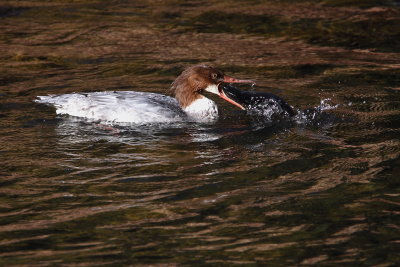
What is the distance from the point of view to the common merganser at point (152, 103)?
29.8ft

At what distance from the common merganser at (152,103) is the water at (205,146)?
186mm

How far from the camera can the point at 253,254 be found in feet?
19.1

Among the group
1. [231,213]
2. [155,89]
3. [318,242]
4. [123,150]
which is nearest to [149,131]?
[123,150]

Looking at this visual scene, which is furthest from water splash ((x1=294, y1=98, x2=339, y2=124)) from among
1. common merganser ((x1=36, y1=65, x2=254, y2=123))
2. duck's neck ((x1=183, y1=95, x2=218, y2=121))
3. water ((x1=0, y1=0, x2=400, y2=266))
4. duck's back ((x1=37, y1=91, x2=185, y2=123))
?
duck's back ((x1=37, y1=91, x2=185, y2=123))

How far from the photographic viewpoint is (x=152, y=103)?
9.11 metres

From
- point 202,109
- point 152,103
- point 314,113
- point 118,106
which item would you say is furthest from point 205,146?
point 314,113

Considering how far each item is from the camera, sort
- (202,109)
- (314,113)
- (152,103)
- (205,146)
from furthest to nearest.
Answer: (202,109), (314,113), (152,103), (205,146)

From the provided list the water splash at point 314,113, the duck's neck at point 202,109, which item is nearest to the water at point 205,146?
the water splash at point 314,113

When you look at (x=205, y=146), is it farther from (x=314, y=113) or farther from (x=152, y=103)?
(x=314, y=113)

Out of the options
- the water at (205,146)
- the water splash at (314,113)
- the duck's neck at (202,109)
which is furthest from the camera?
the duck's neck at (202,109)

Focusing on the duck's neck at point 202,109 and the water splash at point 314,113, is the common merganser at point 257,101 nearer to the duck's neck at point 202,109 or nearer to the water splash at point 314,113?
the water splash at point 314,113

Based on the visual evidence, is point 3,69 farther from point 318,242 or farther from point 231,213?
point 318,242

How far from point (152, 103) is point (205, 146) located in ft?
3.68

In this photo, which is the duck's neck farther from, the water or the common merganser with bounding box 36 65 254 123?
the water
